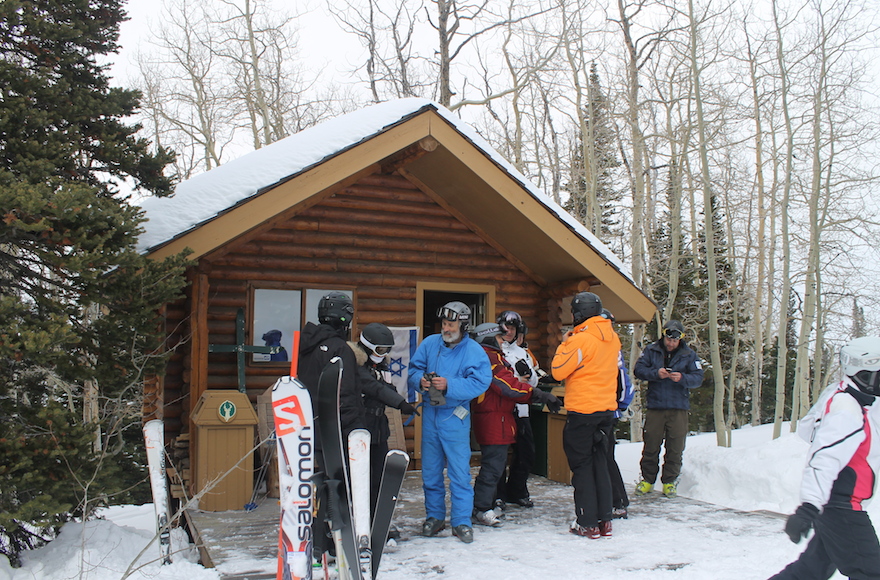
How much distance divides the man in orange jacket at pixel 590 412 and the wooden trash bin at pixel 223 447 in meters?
2.96

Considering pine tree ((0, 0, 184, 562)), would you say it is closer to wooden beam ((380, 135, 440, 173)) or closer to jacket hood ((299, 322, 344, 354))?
jacket hood ((299, 322, 344, 354))

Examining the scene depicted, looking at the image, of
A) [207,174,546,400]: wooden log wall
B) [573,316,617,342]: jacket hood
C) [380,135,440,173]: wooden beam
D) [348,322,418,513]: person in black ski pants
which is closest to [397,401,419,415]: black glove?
[348,322,418,513]: person in black ski pants

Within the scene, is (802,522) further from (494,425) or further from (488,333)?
(488,333)

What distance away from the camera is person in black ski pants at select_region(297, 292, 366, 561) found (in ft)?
13.8

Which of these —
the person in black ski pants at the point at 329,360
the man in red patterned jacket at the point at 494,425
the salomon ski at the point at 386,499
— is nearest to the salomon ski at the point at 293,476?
the salomon ski at the point at 386,499

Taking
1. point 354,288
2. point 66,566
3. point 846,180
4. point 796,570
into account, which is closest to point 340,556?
point 66,566

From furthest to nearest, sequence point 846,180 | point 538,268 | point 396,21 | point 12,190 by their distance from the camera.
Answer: point 396,21 < point 846,180 < point 538,268 < point 12,190

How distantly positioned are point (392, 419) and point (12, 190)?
470 centimetres

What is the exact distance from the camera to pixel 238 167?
8039 millimetres

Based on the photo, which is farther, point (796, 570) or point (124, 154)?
point (124, 154)

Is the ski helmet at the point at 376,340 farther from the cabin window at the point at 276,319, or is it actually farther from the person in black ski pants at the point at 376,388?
the cabin window at the point at 276,319

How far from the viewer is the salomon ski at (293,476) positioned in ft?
11.4

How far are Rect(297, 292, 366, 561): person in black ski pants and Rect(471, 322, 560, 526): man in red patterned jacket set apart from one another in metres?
1.56

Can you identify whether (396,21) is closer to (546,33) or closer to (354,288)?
(546,33)
